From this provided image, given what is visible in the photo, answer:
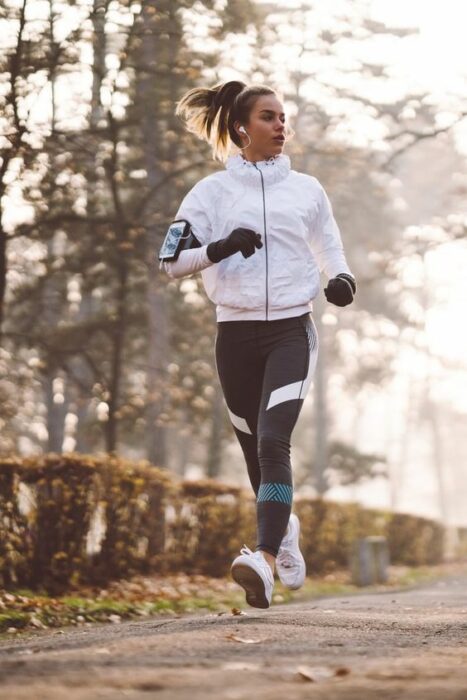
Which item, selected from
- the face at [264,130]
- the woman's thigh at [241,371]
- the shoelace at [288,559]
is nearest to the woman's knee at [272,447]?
the woman's thigh at [241,371]

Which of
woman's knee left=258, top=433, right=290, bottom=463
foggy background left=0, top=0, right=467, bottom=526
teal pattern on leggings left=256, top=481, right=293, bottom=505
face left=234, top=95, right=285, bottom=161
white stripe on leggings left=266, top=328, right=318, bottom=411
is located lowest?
teal pattern on leggings left=256, top=481, right=293, bottom=505

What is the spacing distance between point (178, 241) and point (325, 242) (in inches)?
29.2

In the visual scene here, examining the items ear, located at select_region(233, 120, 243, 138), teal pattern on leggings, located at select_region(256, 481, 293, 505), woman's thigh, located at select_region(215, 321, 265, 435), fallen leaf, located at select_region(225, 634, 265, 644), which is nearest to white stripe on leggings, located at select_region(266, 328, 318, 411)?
woman's thigh, located at select_region(215, 321, 265, 435)

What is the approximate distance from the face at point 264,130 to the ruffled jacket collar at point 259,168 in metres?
0.04

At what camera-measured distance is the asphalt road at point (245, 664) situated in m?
2.76

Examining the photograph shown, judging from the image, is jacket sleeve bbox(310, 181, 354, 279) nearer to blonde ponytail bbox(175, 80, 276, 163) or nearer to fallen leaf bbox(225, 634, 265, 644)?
blonde ponytail bbox(175, 80, 276, 163)

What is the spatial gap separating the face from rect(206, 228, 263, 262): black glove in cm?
61

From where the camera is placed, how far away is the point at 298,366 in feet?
17.0

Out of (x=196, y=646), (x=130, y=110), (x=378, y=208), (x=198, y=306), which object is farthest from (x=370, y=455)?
(x=196, y=646)

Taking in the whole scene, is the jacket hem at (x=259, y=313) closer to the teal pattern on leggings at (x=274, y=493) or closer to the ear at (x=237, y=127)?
the teal pattern on leggings at (x=274, y=493)

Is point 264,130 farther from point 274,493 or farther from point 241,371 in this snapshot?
point 274,493

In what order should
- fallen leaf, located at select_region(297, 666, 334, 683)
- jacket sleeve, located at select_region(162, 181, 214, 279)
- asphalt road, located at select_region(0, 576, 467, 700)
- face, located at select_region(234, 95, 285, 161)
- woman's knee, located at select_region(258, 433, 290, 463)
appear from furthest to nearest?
face, located at select_region(234, 95, 285, 161) → jacket sleeve, located at select_region(162, 181, 214, 279) → woman's knee, located at select_region(258, 433, 290, 463) → fallen leaf, located at select_region(297, 666, 334, 683) → asphalt road, located at select_region(0, 576, 467, 700)

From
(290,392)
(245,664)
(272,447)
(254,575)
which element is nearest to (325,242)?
(290,392)

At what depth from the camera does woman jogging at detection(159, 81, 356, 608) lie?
5062 mm
